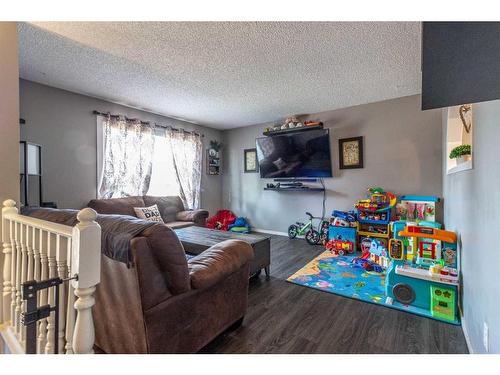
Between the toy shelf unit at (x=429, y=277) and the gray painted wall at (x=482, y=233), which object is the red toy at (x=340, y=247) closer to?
the toy shelf unit at (x=429, y=277)

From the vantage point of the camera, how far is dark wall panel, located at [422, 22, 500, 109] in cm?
65

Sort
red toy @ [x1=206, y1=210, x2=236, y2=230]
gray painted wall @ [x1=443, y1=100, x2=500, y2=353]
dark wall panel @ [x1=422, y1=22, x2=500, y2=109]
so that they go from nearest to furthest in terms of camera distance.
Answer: dark wall panel @ [x1=422, y1=22, x2=500, y2=109]
gray painted wall @ [x1=443, y1=100, x2=500, y2=353]
red toy @ [x1=206, y1=210, x2=236, y2=230]

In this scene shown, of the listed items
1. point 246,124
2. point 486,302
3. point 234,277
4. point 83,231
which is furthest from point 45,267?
point 246,124

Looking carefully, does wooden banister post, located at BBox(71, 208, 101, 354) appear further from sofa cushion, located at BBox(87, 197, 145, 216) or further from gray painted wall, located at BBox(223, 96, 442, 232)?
gray painted wall, located at BBox(223, 96, 442, 232)

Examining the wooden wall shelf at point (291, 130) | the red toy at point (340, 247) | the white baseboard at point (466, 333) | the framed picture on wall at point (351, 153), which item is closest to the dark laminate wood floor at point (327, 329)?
the white baseboard at point (466, 333)

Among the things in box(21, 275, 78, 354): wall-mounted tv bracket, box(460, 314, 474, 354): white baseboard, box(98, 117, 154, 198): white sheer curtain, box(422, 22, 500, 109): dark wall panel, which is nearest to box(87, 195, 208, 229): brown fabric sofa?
box(98, 117, 154, 198): white sheer curtain

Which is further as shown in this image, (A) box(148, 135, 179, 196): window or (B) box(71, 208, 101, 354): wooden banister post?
(A) box(148, 135, 179, 196): window

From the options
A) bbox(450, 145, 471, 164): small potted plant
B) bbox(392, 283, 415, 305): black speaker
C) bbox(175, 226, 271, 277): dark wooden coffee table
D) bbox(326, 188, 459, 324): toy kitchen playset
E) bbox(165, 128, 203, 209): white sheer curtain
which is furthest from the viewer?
bbox(165, 128, 203, 209): white sheer curtain

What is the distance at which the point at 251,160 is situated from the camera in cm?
522

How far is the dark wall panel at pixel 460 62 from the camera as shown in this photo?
2.13 feet

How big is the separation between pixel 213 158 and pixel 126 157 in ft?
6.53

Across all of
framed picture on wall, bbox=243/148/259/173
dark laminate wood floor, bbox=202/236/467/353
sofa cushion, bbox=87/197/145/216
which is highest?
framed picture on wall, bbox=243/148/259/173

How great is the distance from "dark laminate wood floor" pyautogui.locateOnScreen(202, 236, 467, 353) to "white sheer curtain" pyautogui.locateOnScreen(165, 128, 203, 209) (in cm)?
295

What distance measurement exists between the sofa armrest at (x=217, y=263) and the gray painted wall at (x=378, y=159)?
2.96m
